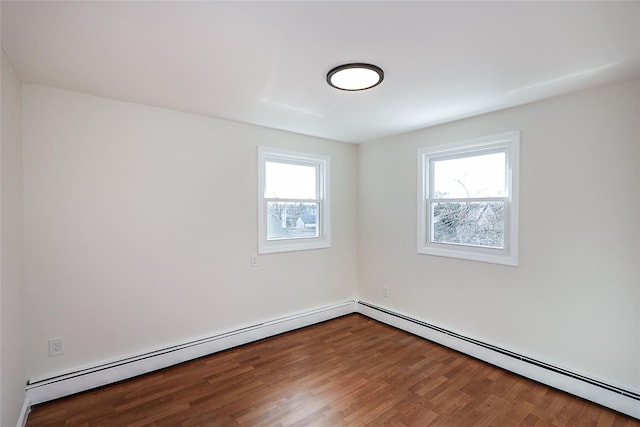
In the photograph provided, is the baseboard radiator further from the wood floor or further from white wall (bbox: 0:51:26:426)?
white wall (bbox: 0:51:26:426)

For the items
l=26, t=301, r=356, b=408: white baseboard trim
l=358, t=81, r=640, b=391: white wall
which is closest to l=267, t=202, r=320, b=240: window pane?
l=26, t=301, r=356, b=408: white baseboard trim

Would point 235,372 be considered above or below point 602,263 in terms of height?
below

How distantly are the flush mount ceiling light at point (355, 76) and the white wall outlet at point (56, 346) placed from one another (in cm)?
289

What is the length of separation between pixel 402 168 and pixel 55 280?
358cm

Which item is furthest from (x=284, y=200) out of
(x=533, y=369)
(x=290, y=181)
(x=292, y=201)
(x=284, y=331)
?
(x=533, y=369)

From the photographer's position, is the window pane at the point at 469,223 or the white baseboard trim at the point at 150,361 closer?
the white baseboard trim at the point at 150,361

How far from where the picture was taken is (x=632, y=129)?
2.19 m

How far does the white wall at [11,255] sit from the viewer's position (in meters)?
1.76

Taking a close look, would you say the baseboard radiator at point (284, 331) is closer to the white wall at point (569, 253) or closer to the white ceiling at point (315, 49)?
the white wall at point (569, 253)

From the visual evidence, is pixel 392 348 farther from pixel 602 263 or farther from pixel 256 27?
pixel 256 27

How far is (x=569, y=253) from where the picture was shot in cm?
249

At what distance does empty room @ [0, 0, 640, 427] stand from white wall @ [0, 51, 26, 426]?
0.03m

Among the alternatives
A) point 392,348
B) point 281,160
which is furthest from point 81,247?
point 392,348

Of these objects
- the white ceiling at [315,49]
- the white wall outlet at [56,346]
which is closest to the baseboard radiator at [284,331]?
the white wall outlet at [56,346]
